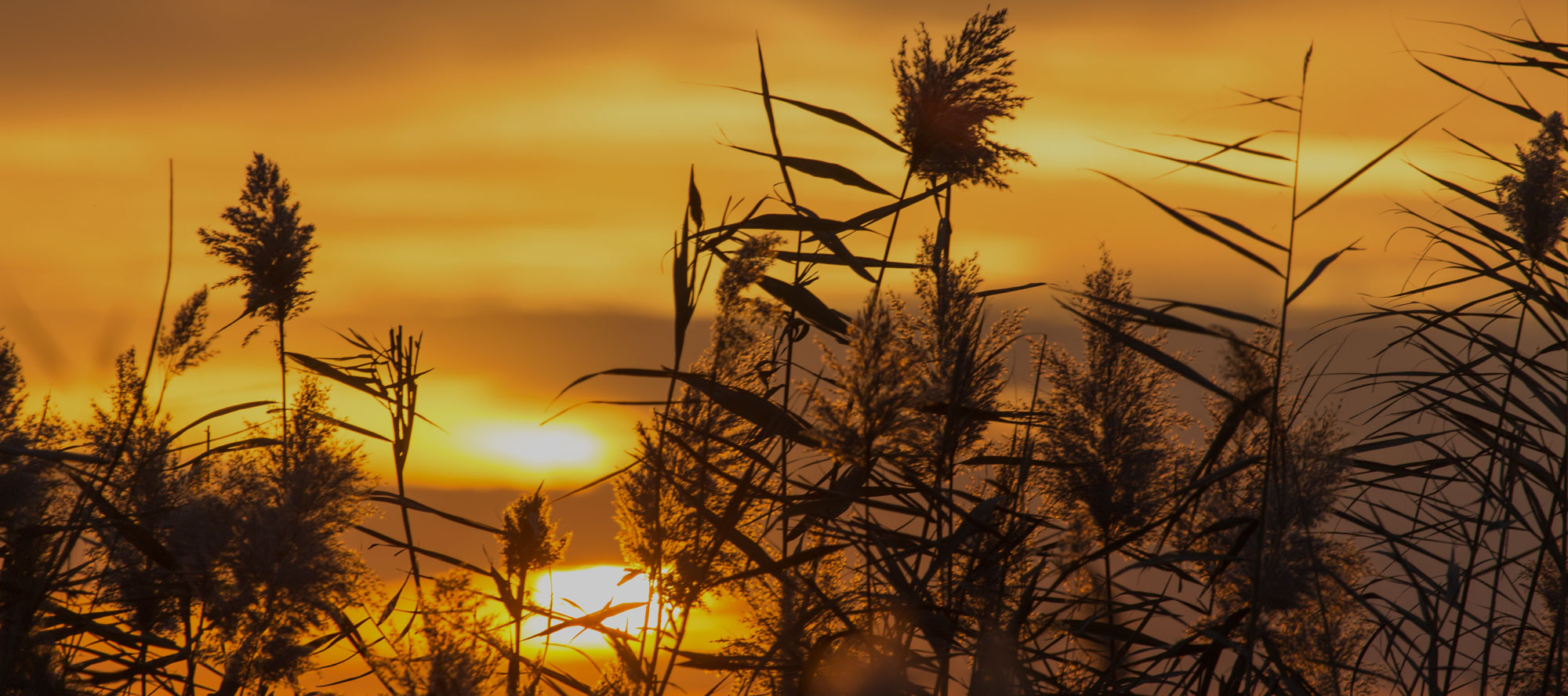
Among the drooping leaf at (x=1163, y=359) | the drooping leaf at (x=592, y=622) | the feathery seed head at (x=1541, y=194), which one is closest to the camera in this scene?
the drooping leaf at (x=1163, y=359)

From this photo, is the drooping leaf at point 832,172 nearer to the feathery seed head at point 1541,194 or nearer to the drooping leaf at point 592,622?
the drooping leaf at point 592,622

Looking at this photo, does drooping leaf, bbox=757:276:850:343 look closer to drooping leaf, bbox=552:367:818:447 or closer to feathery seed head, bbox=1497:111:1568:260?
drooping leaf, bbox=552:367:818:447

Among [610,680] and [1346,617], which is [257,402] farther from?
[1346,617]

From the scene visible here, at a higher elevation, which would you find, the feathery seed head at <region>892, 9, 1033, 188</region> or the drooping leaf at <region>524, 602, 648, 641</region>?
the feathery seed head at <region>892, 9, 1033, 188</region>

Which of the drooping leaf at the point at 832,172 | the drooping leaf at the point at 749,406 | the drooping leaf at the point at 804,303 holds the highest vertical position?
the drooping leaf at the point at 832,172

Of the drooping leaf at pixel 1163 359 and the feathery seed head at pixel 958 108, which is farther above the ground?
the feathery seed head at pixel 958 108

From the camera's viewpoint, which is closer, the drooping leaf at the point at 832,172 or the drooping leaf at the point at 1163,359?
the drooping leaf at the point at 1163,359

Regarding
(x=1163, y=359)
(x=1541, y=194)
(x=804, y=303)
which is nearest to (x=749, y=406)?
(x=804, y=303)

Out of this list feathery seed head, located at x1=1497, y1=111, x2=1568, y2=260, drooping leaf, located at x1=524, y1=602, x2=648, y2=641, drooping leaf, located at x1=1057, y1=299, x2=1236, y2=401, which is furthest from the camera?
feathery seed head, located at x1=1497, y1=111, x2=1568, y2=260

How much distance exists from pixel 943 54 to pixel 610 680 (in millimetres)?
1454

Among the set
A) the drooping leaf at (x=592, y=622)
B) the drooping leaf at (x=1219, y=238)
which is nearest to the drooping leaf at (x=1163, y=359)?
the drooping leaf at (x=1219, y=238)

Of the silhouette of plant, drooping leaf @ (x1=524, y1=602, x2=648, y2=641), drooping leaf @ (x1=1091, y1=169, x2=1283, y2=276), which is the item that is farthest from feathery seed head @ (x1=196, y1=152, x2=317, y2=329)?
drooping leaf @ (x1=1091, y1=169, x2=1283, y2=276)

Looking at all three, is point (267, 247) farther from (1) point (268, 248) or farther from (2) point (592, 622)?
(2) point (592, 622)

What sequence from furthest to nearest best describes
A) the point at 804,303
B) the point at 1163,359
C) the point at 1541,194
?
the point at 1541,194 < the point at 804,303 < the point at 1163,359
